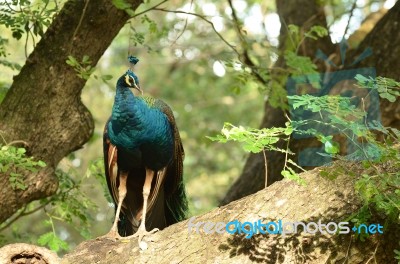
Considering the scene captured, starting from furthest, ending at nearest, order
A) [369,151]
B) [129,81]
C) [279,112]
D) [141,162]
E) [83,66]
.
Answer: [279,112]
[83,66]
[141,162]
[129,81]
[369,151]

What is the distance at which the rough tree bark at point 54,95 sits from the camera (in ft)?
14.6

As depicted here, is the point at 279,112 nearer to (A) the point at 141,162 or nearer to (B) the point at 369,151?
(A) the point at 141,162

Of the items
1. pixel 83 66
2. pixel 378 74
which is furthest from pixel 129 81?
pixel 378 74

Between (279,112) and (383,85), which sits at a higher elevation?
(383,85)

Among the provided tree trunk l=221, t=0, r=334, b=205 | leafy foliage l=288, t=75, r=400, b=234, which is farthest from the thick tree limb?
tree trunk l=221, t=0, r=334, b=205

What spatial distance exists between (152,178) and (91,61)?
90 centimetres

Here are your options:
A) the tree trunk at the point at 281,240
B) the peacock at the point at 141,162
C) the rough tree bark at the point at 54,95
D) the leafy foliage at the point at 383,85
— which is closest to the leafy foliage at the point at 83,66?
the rough tree bark at the point at 54,95

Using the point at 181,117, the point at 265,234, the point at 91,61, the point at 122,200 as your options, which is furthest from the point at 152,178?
the point at 181,117

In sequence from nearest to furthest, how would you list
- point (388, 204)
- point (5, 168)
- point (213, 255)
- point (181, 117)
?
point (388, 204) → point (213, 255) → point (5, 168) → point (181, 117)

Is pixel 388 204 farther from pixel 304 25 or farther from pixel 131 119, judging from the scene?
pixel 304 25

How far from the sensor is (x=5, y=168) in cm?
385

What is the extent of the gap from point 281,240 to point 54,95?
6.34 feet

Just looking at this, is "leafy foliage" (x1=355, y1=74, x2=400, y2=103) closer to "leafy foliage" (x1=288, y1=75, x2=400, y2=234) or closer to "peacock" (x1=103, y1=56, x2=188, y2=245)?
"leafy foliage" (x1=288, y1=75, x2=400, y2=234)

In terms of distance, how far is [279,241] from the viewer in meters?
3.41
